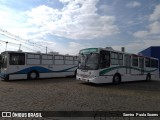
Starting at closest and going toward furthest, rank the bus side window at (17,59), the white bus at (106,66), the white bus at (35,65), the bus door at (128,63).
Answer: the white bus at (106,66) < the bus door at (128,63) < the white bus at (35,65) < the bus side window at (17,59)

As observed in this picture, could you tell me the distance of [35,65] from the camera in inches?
864

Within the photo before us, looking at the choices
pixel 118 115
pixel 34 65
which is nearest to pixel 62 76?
pixel 34 65

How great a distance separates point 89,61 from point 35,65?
24.2 ft

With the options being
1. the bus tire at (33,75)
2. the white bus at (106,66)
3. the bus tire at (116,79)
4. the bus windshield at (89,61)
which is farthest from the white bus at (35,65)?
the bus tire at (116,79)

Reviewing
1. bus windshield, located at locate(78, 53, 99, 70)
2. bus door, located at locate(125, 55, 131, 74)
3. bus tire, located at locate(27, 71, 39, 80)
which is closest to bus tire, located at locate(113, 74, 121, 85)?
bus door, located at locate(125, 55, 131, 74)

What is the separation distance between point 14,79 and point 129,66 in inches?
432

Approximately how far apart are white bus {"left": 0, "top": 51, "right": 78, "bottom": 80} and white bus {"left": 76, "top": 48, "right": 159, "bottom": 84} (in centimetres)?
602

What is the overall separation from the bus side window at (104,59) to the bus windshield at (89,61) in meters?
0.40

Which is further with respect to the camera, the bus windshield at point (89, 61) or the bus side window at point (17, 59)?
the bus side window at point (17, 59)


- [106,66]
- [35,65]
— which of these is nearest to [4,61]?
[35,65]

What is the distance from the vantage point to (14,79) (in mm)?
20234

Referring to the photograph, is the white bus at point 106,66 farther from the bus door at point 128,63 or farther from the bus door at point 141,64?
the bus door at point 141,64

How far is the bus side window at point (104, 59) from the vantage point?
54.3 feet

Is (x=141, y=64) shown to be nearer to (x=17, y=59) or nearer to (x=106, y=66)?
(x=106, y=66)
